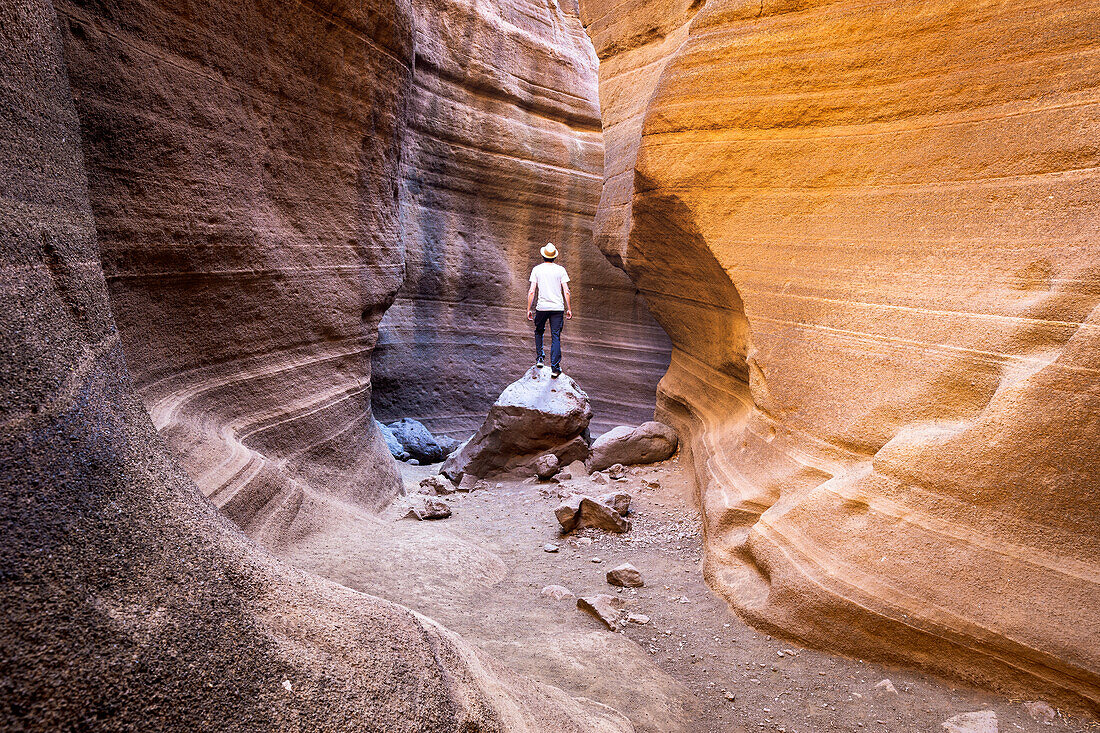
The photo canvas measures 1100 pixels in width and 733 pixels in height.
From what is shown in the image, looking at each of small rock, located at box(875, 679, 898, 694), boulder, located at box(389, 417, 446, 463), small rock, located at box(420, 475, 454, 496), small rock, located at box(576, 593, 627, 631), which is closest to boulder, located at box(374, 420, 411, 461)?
boulder, located at box(389, 417, 446, 463)

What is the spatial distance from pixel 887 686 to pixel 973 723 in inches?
12.3

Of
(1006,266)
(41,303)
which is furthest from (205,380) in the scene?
(1006,266)

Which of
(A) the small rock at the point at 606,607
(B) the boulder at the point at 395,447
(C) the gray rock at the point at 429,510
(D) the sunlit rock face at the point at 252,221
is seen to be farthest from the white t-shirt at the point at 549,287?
(A) the small rock at the point at 606,607

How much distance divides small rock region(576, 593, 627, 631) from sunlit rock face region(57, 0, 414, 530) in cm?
180

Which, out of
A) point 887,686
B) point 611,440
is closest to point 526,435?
point 611,440

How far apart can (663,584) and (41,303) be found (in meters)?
3.25

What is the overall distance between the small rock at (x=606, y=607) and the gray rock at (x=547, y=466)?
2.80 meters

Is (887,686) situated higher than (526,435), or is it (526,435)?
(887,686)

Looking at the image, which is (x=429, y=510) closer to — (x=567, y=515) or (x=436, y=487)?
(x=436, y=487)

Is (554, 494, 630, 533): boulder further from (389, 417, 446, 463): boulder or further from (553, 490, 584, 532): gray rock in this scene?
(389, 417, 446, 463): boulder

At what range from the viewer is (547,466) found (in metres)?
6.31

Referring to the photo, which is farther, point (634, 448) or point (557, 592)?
point (634, 448)

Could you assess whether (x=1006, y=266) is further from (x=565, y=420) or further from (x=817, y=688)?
(x=565, y=420)

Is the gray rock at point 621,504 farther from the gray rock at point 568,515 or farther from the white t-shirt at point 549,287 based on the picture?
the white t-shirt at point 549,287
